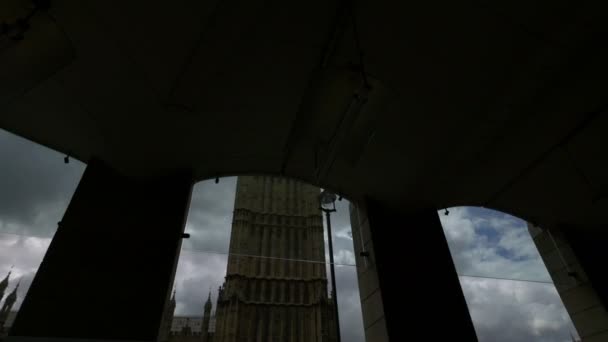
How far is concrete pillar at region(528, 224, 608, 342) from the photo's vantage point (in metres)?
2.80

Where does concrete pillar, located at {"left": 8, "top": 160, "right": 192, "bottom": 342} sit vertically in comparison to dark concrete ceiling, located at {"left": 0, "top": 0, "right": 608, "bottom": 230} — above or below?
below

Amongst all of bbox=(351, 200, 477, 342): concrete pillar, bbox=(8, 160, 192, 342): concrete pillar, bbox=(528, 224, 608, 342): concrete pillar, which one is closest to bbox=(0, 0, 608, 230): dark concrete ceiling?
bbox=(8, 160, 192, 342): concrete pillar

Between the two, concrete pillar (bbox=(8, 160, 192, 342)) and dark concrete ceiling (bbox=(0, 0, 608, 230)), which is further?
concrete pillar (bbox=(8, 160, 192, 342))

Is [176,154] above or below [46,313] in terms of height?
above

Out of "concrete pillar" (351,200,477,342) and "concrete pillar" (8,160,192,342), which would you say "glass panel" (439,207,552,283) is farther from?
"concrete pillar" (8,160,192,342)

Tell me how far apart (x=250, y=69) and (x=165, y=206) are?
1.24 metres

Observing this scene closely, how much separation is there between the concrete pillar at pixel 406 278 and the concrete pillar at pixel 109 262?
156cm

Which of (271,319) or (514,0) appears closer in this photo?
(514,0)

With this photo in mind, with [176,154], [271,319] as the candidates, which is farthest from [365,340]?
[271,319]

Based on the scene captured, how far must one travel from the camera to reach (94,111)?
1.81 m

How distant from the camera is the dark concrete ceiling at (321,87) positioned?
138 centimetres

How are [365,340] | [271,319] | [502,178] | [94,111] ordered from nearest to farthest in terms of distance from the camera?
1. [94,111]
2. [365,340]
3. [502,178]
4. [271,319]

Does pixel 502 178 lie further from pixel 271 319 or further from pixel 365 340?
pixel 271 319

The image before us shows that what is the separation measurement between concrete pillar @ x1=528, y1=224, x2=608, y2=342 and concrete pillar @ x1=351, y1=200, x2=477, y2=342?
1.54 metres
